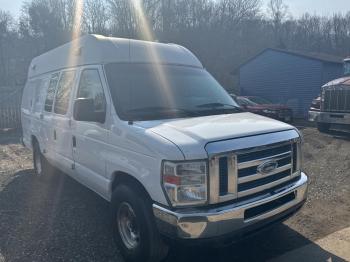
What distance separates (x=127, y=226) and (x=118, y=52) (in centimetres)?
221

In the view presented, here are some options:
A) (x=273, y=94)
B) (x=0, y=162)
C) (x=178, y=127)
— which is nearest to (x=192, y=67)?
(x=178, y=127)

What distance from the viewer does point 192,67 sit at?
5.22 meters

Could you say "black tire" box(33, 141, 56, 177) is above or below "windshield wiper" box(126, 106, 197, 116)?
below

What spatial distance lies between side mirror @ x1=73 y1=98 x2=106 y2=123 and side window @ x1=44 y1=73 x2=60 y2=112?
2140mm

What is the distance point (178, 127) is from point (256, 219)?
1.17 m

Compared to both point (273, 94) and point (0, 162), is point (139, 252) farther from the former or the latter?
point (273, 94)

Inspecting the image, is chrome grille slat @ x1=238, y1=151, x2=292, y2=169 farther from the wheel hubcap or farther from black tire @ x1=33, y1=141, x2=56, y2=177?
black tire @ x1=33, y1=141, x2=56, y2=177

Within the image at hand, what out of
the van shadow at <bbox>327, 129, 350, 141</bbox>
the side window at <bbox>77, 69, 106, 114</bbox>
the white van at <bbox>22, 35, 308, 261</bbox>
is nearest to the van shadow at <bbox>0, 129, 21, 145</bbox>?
the white van at <bbox>22, 35, 308, 261</bbox>

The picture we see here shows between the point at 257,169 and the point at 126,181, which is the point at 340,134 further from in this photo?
the point at 126,181

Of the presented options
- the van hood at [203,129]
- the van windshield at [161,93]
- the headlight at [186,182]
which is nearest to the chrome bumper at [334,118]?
the van windshield at [161,93]

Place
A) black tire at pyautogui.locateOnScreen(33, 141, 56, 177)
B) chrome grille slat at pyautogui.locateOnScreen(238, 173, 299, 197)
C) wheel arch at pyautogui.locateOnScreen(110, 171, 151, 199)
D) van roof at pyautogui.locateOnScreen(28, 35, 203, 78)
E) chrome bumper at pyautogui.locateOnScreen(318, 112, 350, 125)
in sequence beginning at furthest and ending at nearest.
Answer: chrome bumper at pyautogui.locateOnScreen(318, 112, 350, 125) → black tire at pyautogui.locateOnScreen(33, 141, 56, 177) → van roof at pyautogui.locateOnScreen(28, 35, 203, 78) → wheel arch at pyautogui.locateOnScreen(110, 171, 151, 199) → chrome grille slat at pyautogui.locateOnScreen(238, 173, 299, 197)

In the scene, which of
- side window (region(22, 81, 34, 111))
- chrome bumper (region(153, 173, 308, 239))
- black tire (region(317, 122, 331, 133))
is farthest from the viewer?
black tire (region(317, 122, 331, 133))

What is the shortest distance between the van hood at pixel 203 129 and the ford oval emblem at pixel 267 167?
1.02ft

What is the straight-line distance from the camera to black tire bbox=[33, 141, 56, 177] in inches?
280
